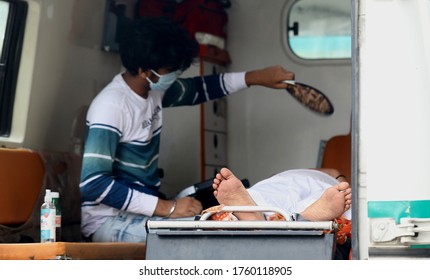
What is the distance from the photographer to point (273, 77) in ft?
18.4

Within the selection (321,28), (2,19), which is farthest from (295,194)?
(321,28)

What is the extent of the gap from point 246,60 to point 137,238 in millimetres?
1872

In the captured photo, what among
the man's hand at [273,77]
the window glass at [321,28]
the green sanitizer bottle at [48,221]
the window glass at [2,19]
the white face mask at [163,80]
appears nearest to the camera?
the green sanitizer bottle at [48,221]

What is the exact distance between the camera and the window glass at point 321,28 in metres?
5.94

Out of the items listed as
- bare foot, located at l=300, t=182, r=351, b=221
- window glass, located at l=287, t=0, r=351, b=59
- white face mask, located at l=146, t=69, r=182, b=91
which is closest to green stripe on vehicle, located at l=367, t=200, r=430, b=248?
bare foot, located at l=300, t=182, r=351, b=221

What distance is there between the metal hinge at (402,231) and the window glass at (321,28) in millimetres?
3162

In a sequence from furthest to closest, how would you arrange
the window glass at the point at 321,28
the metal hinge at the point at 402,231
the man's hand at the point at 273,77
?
the window glass at the point at 321,28
the man's hand at the point at 273,77
the metal hinge at the point at 402,231

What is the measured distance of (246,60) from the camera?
20.3 ft

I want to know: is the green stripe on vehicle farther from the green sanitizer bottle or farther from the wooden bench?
the green sanitizer bottle

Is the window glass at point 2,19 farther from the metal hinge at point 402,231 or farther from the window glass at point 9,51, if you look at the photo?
the metal hinge at point 402,231

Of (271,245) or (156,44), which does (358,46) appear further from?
(156,44)

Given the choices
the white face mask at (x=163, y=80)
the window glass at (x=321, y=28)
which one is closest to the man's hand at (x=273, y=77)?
the window glass at (x=321, y=28)

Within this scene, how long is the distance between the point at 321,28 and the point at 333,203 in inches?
101

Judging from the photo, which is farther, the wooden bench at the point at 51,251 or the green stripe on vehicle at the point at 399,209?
the wooden bench at the point at 51,251
